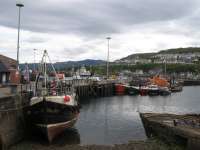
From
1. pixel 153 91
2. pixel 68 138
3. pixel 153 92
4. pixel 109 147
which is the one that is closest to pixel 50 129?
pixel 68 138

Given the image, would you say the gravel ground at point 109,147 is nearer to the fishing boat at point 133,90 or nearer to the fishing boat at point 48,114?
the fishing boat at point 48,114

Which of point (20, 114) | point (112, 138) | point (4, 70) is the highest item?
point (4, 70)

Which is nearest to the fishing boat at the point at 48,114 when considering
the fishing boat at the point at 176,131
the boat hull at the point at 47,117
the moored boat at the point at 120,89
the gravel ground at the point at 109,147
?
the boat hull at the point at 47,117

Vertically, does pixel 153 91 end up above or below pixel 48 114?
below

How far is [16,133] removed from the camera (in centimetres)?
2842

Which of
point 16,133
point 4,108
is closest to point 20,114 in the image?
point 16,133

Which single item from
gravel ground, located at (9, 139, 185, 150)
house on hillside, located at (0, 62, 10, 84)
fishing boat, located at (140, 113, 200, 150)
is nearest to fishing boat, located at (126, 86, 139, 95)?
house on hillside, located at (0, 62, 10, 84)

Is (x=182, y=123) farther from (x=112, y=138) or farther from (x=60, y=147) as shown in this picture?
(x=60, y=147)

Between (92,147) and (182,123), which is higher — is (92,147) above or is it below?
below

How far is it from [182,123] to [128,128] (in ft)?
33.2

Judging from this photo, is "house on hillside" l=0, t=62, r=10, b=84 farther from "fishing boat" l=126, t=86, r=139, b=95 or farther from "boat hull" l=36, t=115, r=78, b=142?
"fishing boat" l=126, t=86, r=139, b=95

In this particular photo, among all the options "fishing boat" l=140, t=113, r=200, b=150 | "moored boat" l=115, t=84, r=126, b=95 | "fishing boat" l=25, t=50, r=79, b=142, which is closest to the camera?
"fishing boat" l=140, t=113, r=200, b=150

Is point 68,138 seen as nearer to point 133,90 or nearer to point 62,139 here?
point 62,139

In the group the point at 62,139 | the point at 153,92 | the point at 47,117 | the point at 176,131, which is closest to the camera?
the point at 176,131
